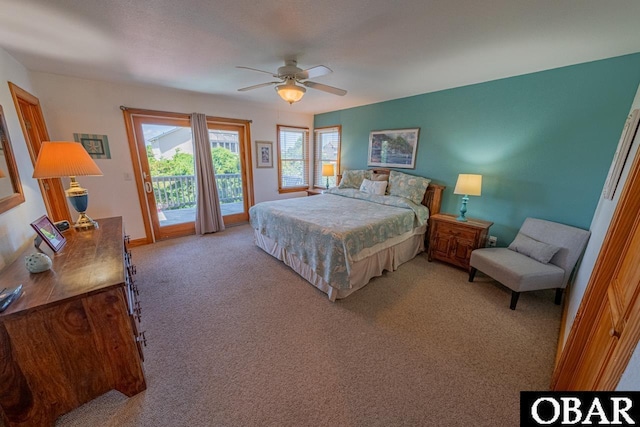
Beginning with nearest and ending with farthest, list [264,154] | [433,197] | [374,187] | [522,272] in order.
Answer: [522,272] < [433,197] < [374,187] < [264,154]

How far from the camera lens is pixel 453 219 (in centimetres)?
300

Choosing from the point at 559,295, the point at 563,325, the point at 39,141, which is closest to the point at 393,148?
the point at 559,295

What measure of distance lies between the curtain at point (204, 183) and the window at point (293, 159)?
1.50m

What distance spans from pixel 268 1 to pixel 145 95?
10.0ft

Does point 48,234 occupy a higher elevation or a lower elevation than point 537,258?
higher

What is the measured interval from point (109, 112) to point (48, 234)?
8.12 ft

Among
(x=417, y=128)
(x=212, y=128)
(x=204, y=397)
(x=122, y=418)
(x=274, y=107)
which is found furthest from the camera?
(x=274, y=107)

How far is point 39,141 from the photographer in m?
2.68

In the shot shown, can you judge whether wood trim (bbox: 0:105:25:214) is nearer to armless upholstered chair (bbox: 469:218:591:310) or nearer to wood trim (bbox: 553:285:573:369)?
wood trim (bbox: 553:285:573:369)

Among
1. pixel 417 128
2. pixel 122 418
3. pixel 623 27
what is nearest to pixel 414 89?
pixel 417 128

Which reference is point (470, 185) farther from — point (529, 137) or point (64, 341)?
point (64, 341)

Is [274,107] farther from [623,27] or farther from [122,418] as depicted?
[122,418]

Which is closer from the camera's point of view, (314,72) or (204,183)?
(314,72)

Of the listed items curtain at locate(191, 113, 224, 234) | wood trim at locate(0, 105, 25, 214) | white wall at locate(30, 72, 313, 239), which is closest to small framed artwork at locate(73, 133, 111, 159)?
white wall at locate(30, 72, 313, 239)
